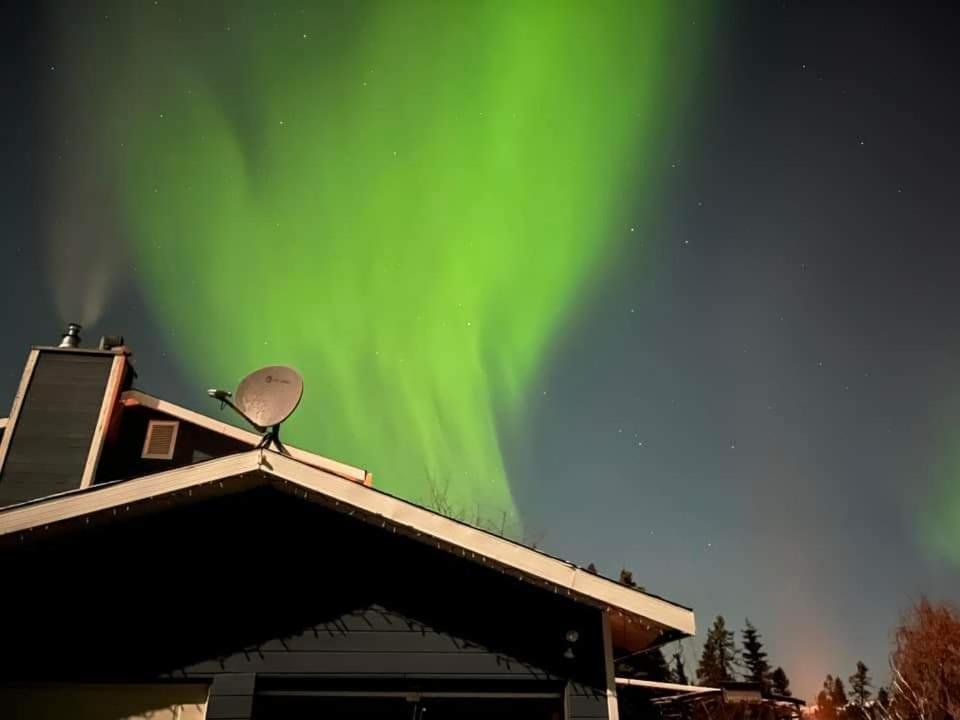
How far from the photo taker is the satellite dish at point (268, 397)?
303 inches

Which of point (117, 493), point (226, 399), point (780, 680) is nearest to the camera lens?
point (117, 493)

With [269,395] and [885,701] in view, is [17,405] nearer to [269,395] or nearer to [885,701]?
[269,395]

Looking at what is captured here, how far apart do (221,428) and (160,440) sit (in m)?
1.31

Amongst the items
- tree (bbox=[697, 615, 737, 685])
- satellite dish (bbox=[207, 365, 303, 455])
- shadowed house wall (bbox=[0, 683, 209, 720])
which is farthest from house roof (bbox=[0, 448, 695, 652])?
tree (bbox=[697, 615, 737, 685])


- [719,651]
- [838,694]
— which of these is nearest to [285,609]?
[719,651]

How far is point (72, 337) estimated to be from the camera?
15.6 meters

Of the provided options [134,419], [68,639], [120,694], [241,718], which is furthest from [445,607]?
[134,419]

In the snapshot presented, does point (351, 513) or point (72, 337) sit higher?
point (72, 337)

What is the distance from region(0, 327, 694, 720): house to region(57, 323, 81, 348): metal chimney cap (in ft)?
34.3

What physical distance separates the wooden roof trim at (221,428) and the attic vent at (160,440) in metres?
0.26

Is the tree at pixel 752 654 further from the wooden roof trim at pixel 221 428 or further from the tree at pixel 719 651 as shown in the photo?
the wooden roof trim at pixel 221 428

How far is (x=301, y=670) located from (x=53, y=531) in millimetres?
2619

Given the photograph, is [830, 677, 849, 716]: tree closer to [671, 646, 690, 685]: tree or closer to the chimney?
[671, 646, 690, 685]: tree

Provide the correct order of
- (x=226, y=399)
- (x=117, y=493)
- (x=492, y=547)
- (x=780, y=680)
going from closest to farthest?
(x=117, y=493), (x=492, y=547), (x=226, y=399), (x=780, y=680)
